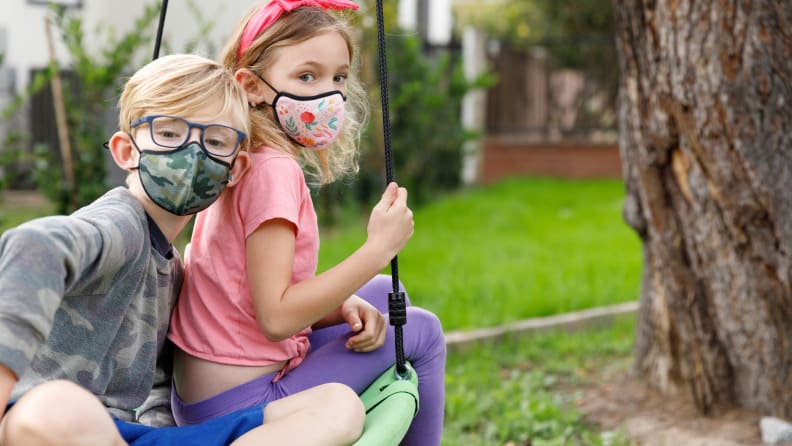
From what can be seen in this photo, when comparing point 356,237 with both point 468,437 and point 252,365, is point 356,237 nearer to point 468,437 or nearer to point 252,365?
point 468,437

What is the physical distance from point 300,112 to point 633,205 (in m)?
1.88

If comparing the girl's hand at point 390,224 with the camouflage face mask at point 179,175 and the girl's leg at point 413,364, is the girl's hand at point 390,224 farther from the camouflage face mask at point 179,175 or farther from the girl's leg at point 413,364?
the camouflage face mask at point 179,175

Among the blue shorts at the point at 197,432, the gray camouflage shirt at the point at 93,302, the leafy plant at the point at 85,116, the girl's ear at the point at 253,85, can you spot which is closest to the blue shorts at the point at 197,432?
the blue shorts at the point at 197,432

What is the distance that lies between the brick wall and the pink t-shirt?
9.09 meters

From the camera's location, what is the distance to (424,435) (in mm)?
2365

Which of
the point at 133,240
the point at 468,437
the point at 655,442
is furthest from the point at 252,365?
the point at 655,442

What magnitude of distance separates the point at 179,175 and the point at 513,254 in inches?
195

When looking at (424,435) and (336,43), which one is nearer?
(336,43)

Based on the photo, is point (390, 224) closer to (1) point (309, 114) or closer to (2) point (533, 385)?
(1) point (309, 114)

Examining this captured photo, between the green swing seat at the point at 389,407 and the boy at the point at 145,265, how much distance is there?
39 millimetres

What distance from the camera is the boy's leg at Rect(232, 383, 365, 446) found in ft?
6.15

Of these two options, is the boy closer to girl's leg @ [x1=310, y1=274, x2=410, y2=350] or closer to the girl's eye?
the girl's eye

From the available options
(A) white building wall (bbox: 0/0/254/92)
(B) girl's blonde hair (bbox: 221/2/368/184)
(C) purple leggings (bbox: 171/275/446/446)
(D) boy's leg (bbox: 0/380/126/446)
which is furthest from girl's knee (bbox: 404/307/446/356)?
(A) white building wall (bbox: 0/0/254/92)

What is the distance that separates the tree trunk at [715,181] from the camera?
3.21 metres
